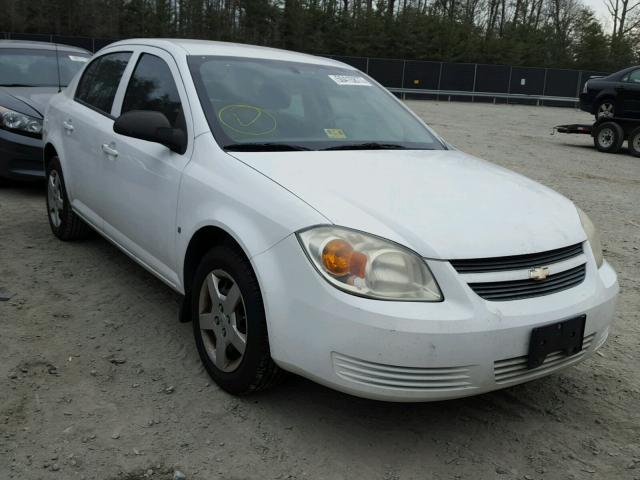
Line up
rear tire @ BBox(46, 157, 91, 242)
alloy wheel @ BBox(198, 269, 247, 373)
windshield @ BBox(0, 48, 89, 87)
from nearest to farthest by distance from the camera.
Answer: alloy wheel @ BBox(198, 269, 247, 373), rear tire @ BBox(46, 157, 91, 242), windshield @ BBox(0, 48, 89, 87)

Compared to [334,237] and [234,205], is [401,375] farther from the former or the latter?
[234,205]

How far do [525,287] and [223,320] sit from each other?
4.33 ft

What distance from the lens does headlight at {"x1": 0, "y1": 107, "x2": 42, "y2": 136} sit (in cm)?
663

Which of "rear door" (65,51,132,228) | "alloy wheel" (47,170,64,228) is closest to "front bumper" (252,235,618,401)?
"rear door" (65,51,132,228)

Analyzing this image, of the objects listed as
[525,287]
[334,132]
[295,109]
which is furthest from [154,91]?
[525,287]

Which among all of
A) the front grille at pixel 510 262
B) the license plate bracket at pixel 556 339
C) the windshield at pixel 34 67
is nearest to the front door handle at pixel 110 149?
the front grille at pixel 510 262

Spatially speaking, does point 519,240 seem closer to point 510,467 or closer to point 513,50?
point 510,467

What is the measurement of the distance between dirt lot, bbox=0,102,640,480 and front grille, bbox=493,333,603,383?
37 centimetres

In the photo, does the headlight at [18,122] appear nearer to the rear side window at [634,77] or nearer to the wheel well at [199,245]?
the wheel well at [199,245]

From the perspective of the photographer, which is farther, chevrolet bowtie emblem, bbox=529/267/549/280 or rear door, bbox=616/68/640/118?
rear door, bbox=616/68/640/118

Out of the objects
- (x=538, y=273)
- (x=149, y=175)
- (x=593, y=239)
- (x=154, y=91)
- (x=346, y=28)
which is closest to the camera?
(x=538, y=273)

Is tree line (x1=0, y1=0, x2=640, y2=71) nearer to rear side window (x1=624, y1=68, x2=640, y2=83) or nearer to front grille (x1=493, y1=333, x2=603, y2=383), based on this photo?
rear side window (x1=624, y1=68, x2=640, y2=83)

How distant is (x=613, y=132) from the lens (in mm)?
14508

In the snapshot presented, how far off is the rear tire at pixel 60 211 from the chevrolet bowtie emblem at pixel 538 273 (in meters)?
3.65
